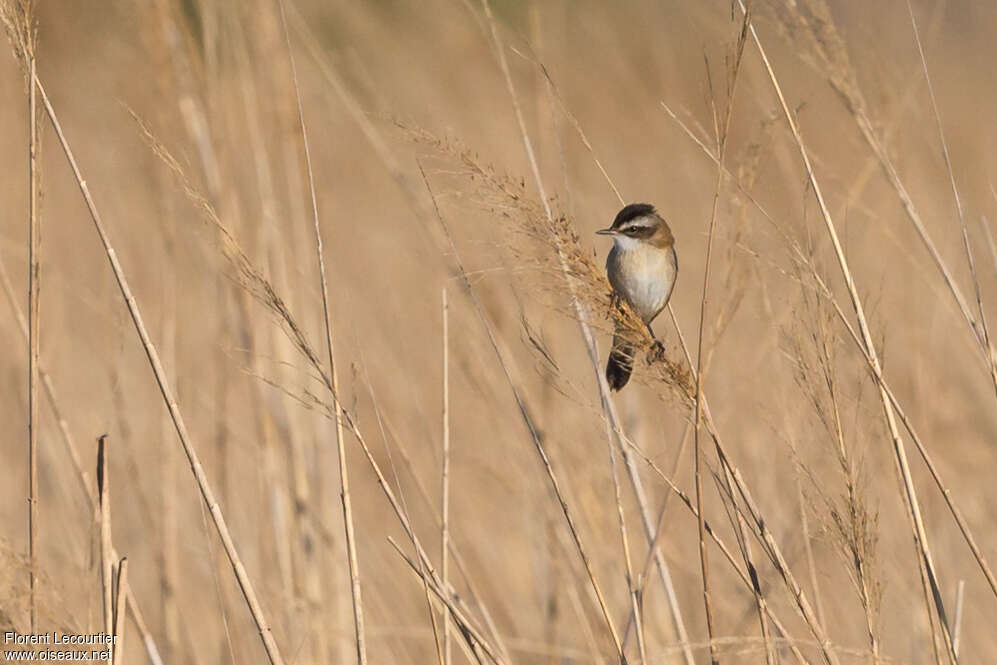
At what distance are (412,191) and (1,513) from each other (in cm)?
171

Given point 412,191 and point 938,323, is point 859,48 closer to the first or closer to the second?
point 412,191

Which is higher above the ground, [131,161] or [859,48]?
[131,161]

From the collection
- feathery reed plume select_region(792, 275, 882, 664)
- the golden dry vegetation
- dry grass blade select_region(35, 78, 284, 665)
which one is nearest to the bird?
the golden dry vegetation

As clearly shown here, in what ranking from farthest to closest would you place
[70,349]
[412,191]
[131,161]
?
[131,161] → [70,349] → [412,191]

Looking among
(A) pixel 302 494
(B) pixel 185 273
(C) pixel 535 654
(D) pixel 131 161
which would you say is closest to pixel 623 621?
(C) pixel 535 654

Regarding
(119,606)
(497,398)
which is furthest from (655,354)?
(497,398)

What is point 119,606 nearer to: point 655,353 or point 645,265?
point 655,353

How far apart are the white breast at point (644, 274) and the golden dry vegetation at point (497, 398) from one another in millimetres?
173

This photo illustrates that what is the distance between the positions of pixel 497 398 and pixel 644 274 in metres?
0.72

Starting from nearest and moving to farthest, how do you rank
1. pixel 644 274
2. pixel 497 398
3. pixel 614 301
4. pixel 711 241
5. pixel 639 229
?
pixel 711 241 → pixel 614 301 → pixel 497 398 → pixel 639 229 → pixel 644 274

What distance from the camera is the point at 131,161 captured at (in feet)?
22.7

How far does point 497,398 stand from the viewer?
9.76ft

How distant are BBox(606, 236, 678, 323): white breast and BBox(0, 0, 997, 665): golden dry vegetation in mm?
173

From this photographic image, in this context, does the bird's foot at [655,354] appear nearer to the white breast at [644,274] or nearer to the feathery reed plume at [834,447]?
the feathery reed plume at [834,447]
